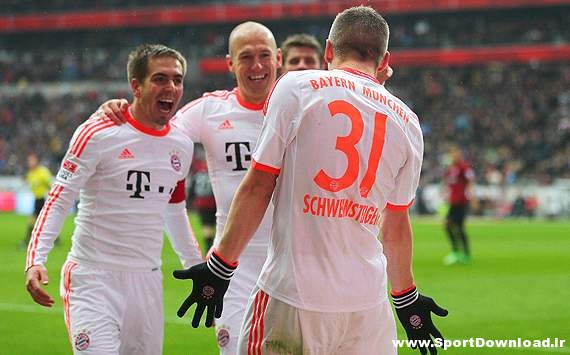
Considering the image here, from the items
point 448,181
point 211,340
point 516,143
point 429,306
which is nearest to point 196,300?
point 429,306

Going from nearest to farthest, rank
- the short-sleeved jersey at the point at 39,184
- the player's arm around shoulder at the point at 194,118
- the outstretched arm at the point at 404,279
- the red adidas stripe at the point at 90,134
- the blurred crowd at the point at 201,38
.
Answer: the outstretched arm at the point at 404,279 < the red adidas stripe at the point at 90,134 < the player's arm around shoulder at the point at 194,118 < the short-sleeved jersey at the point at 39,184 < the blurred crowd at the point at 201,38

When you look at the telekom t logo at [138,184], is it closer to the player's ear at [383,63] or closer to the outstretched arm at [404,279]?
the outstretched arm at [404,279]

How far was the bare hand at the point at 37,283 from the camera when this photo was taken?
566 centimetres

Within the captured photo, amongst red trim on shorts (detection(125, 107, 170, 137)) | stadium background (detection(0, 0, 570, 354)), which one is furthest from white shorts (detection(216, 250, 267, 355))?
stadium background (detection(0, 0, 570, 354))

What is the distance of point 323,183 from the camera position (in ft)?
14.5

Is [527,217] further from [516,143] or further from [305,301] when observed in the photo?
[305,301]

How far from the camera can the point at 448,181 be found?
20938 millimetres

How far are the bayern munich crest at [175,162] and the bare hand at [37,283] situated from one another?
1192mm

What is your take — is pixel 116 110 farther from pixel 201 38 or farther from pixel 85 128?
pixel 201 38

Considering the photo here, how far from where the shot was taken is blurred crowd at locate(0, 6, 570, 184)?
143ft

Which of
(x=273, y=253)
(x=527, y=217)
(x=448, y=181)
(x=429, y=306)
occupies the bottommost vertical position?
(x=527, y=217)

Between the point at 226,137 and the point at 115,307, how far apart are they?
161 centimetres

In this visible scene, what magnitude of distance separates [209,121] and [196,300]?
2.91 meters

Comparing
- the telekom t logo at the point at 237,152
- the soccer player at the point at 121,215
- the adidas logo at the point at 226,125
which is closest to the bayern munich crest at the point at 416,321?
the soccer player at the point at 121,215
